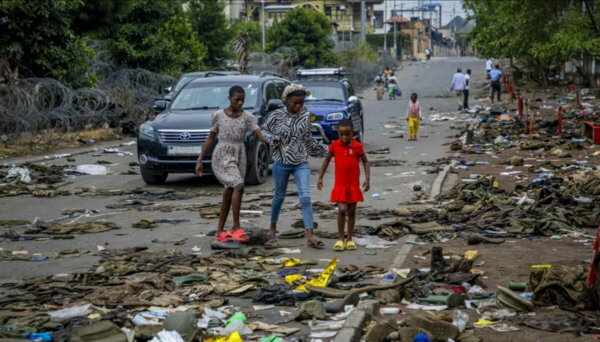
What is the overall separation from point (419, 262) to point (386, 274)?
739 millimetres

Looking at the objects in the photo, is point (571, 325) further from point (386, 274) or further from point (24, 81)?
point (24, 81)

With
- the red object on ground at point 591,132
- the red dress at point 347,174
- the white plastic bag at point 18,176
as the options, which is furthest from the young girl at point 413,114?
the red dress at point 347,174

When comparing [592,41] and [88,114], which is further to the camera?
[592,41]

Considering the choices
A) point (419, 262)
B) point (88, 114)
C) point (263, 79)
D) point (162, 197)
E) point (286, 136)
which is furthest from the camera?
point (88, 114)

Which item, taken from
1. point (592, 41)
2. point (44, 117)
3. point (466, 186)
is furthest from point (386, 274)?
point (592, 41)

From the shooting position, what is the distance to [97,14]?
28.7 m

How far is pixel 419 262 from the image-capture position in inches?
335

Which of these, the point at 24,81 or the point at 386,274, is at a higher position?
the point at 24,81

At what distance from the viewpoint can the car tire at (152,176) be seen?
1487 cm

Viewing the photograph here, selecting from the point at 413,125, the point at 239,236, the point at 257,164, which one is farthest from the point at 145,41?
the point at 239,236

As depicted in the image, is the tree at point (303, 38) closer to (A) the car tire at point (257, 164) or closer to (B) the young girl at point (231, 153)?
(A) the car tire at point (257, 164)

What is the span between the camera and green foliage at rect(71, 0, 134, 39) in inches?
1086

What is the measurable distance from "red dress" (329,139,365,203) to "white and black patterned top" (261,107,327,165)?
1.51 feet

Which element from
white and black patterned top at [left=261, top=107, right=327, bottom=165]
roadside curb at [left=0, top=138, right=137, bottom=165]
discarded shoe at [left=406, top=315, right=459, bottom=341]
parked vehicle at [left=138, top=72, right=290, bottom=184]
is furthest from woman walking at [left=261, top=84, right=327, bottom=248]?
roadside curb at [left=0, top=138, right=137, bottom=165]
